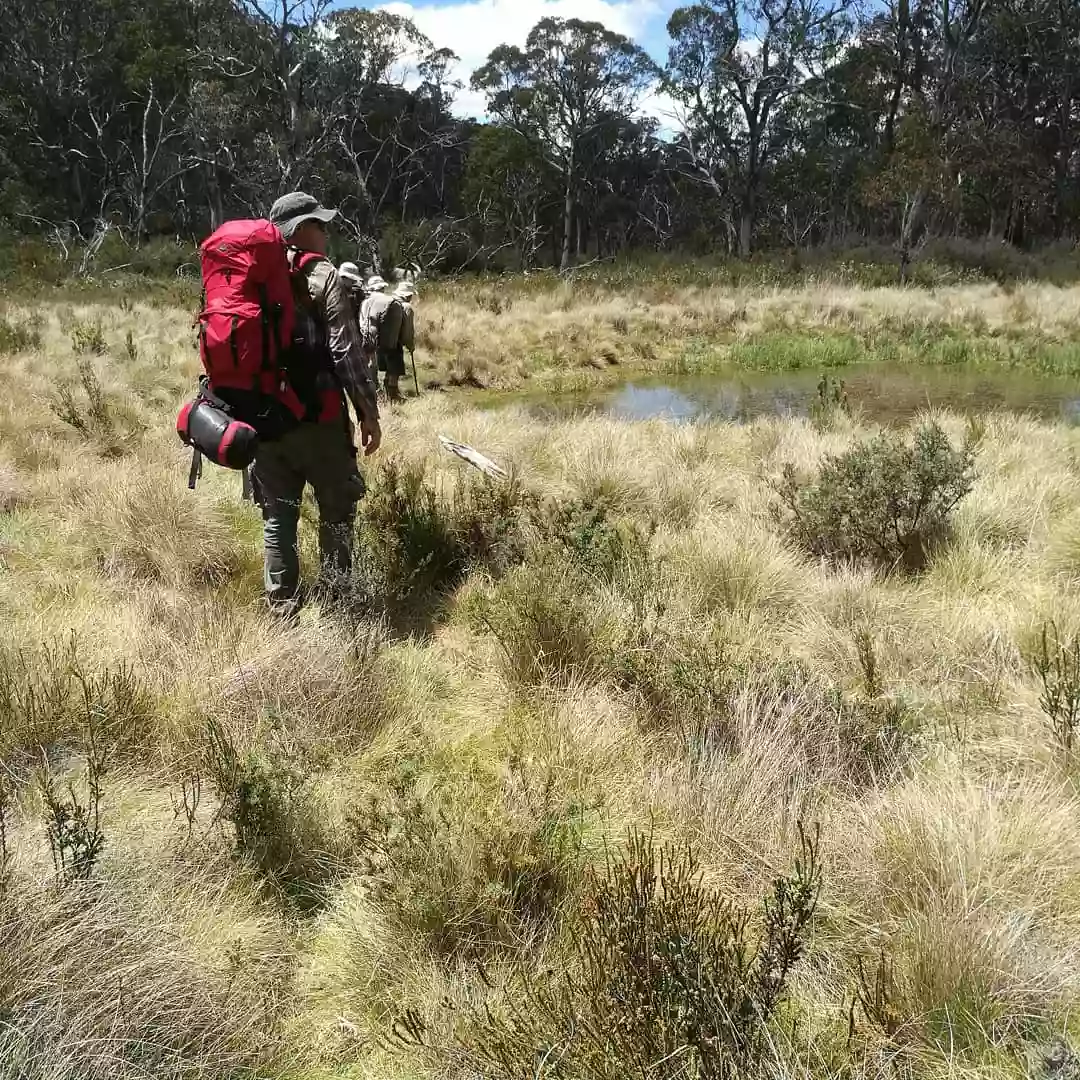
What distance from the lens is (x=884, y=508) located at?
424 centimetres

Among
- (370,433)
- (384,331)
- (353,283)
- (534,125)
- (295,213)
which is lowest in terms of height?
(370,433)

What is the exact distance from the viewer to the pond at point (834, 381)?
29.6 feet

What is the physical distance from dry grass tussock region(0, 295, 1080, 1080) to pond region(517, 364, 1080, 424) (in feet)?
14.8

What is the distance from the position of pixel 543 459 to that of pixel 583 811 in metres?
4.23

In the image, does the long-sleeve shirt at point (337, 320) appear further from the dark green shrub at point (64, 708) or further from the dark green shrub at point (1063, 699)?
the dark green shrub at point (1063, 699)

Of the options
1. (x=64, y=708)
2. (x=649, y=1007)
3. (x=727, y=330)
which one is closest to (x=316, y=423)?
(x=64, y=708)

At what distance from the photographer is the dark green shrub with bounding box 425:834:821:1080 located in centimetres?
150

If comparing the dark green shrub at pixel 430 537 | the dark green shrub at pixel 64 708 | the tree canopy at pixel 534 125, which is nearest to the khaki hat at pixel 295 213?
the dark green shrub at pixel 430 537

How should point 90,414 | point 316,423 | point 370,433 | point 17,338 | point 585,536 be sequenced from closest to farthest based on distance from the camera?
point 316,423 → point 370,433 → point 585,536 → point 90,414 → point 17,338

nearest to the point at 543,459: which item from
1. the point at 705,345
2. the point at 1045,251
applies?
Answer: the point at 705,345

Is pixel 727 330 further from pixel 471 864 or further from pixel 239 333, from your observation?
pixel 471 864

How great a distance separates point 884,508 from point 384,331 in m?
6.25

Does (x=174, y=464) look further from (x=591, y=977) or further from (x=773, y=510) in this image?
(x=591, y=977)

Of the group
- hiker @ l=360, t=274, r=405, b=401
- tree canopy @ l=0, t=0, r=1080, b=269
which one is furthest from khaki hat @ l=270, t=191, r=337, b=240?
tree canopy @ l=0, t=0, r=1080, b=269
